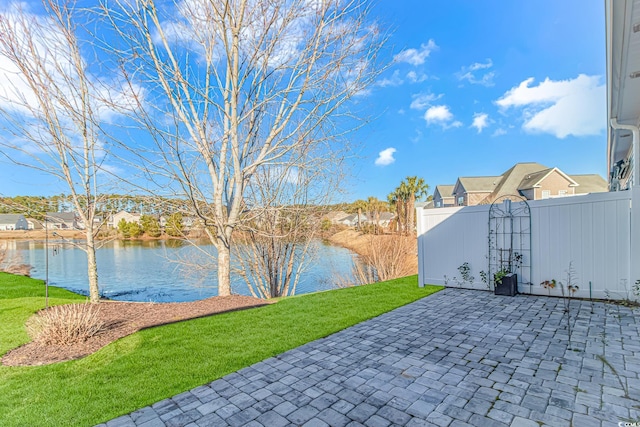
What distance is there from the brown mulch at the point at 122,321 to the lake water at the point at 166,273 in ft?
6.18

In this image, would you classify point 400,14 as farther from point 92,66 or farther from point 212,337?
point 212,337

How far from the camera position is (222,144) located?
6.02m

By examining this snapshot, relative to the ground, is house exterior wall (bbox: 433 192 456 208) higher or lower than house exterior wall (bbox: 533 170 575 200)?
lower

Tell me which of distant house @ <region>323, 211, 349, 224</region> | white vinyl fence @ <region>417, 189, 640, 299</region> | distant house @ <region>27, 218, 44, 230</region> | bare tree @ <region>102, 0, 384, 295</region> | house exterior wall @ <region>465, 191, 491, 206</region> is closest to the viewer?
white vinyl fence @ <region>417, 189, 640, 299</region>

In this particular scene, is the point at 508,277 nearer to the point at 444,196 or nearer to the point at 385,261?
the point at 385,261

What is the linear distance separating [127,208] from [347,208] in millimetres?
5988

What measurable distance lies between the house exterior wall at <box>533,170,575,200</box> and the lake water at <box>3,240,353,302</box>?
53.0 ft

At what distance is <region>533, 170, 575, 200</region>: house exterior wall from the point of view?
20906mm

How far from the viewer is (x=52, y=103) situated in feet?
17.0

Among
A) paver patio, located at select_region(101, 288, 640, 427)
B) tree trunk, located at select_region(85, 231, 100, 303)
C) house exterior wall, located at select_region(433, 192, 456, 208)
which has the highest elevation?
house exterior wall, located at select_region(433, 192, 456, 208)

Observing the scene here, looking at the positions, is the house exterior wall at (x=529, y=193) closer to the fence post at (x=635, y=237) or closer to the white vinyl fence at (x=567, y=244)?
the white vinyl fence at (x=567, y=244)

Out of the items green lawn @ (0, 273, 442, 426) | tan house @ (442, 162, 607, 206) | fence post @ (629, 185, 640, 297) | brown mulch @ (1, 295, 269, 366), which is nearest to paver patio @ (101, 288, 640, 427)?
green lawn @ (0, 273, 442, 426)

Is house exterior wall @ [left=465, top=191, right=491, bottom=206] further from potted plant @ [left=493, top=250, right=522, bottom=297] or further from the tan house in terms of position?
potted plant @ [left=493, top=250, right=522, bottom=297]

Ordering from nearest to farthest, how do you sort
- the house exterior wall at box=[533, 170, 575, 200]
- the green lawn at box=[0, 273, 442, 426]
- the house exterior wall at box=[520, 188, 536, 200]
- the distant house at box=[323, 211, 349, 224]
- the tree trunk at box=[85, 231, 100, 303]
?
the green lawn at box=[0, 273, 442, 426] → the tree trunk at box=[85, 231, 100, 303] → the distant house at box=[323, 211, 349, 224] → the house exterior wall at box=[533, 170, 575, 200] → the house exterior wall at box=[520, 188, 536, 200]
